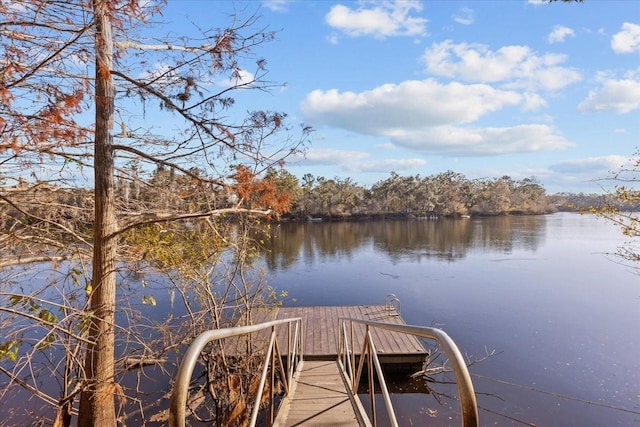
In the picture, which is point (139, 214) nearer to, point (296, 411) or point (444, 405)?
point (296, 411)

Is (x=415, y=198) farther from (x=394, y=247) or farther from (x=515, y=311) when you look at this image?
(x=515, y=311)

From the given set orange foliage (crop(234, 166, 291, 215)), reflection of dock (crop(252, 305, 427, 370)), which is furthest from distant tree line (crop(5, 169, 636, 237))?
reflection of dock (crop(252, 305, 427, 370))

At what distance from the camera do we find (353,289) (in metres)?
16.4

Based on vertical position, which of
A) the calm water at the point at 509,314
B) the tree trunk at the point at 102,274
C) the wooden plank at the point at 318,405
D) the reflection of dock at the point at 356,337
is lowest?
the calm water at the point at 509,314

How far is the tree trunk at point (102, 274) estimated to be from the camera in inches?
141

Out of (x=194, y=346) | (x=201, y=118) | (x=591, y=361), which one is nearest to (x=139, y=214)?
(x=201, y=118)

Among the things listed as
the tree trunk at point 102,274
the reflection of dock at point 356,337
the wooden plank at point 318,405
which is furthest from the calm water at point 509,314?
the wooden plank at point 318,405

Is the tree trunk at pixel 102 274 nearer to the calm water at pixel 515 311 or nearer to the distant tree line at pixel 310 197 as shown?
the distant tree line at pixel 310 197

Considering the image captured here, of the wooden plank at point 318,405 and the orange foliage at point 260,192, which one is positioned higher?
the orange foliage at point 260,192

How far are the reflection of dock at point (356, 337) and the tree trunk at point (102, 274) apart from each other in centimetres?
396

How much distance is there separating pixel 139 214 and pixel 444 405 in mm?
6615

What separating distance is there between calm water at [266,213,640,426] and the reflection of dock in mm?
764

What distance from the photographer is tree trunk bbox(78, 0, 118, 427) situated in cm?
359

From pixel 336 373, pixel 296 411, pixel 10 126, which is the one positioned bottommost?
pixel 336 373
